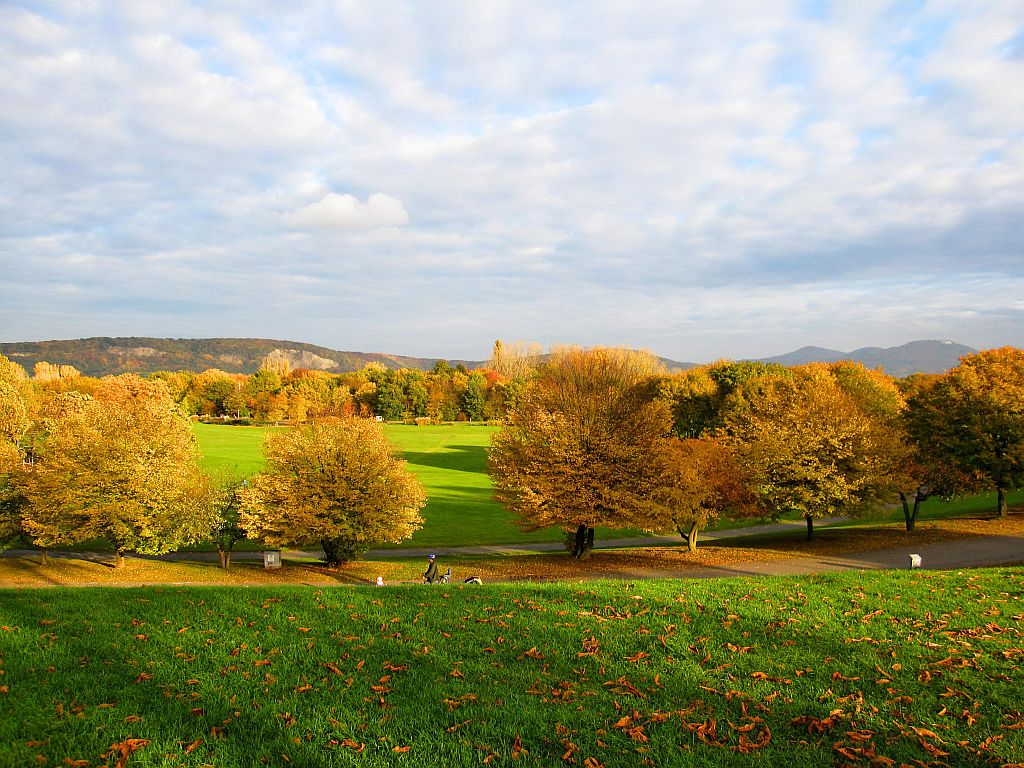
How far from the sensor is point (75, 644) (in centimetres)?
833

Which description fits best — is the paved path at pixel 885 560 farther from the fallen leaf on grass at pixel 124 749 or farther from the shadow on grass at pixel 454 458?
the shadow on grass at pixel 454 458

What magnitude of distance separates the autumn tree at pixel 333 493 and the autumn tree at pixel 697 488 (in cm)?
1178

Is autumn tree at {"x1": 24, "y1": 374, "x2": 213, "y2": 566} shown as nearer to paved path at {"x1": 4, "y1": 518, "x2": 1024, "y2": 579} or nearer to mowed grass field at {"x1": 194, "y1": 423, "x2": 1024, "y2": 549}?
paved path at {"x1": 4, "y1": 518, "x2": 1024, "y2": 579}

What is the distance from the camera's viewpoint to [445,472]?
72.1 meters

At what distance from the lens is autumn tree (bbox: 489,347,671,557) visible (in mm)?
26891

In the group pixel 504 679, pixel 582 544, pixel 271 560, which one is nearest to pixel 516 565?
pixel 582 544

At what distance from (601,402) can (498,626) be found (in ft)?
66.2

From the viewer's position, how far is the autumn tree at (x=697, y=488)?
27.8 m

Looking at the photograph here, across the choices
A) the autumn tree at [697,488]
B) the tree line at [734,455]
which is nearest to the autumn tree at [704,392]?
the tree line at [734,455]

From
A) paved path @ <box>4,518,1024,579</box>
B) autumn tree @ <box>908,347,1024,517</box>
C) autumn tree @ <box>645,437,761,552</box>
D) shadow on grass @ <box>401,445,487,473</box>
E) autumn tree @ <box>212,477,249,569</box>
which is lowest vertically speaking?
shadow on grass @ <box>401,445,487,473</box>

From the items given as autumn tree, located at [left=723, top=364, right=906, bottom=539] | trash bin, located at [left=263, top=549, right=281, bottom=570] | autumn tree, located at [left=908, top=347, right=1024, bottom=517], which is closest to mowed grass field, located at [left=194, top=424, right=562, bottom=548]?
trash bin, located at [left=263, top=549, right=281, bottom=570]

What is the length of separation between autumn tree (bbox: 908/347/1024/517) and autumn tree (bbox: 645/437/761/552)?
39.6ft

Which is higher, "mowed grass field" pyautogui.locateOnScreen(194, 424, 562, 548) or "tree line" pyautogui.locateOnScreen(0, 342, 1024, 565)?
"tree line" pyautogui.locateOnScreen(0, 342, 1024, 565)

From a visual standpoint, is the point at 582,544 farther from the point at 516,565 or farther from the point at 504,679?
the point at 504,679
